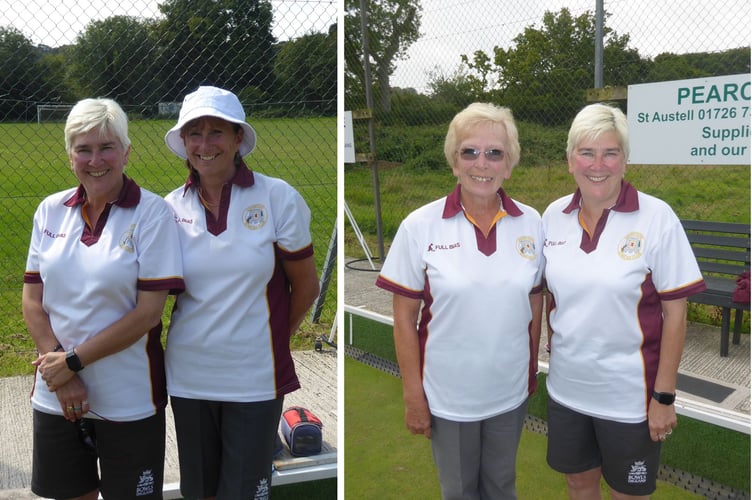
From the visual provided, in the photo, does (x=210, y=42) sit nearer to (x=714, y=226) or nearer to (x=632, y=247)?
(x=632, y=247)

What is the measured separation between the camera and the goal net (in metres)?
3.58

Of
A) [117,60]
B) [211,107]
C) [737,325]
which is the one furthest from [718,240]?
[117,60]

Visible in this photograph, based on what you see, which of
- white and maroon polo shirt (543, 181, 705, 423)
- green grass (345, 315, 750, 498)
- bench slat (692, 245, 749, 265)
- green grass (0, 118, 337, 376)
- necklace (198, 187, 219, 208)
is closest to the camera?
white and maroon polo shirt (543, 181, 705, 423)

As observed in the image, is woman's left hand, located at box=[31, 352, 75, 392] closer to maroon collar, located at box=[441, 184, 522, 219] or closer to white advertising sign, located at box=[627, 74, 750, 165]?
Result: maroon collar, located at box=[441, 184, 522, 219]

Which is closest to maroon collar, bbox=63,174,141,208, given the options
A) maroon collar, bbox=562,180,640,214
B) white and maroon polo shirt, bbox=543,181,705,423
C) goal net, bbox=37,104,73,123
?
white and maroon polo shirt, bbox=543,181,705,423

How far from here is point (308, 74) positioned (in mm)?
3750

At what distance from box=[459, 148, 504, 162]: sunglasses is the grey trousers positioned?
2.34 ft

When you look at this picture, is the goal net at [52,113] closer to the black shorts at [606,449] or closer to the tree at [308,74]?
the tree at [308,74]

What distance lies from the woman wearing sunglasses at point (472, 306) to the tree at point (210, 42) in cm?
223

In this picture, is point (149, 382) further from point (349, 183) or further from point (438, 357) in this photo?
point (349, 183)

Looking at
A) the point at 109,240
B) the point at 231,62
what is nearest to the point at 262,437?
the point at 109,240

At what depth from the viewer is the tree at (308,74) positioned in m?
3.71

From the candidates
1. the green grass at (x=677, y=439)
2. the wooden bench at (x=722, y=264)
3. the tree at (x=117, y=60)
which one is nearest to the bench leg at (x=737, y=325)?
the wooden bench at (x=722, y=264)

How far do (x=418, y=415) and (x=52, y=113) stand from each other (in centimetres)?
301
